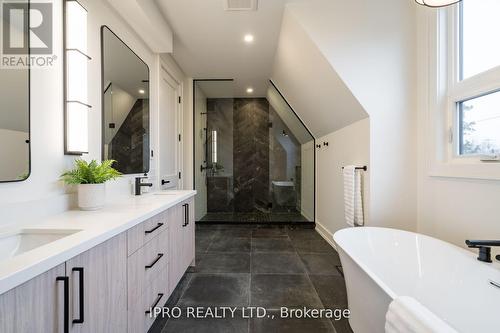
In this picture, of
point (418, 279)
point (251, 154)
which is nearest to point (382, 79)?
point (418, 279)

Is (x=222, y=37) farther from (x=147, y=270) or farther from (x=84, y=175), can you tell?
(x=147, y=270)

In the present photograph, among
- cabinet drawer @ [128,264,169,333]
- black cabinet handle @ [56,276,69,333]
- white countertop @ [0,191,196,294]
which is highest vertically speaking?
white countertop @ [0,191,196,294]

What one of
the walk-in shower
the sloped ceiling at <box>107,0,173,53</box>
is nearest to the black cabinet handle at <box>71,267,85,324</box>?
the sloped ceiling at <box>107,0,173,53</box>

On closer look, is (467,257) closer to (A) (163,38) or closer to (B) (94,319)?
(B) (94,319)

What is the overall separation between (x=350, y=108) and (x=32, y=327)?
8.66ft

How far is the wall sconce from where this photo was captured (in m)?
1.41

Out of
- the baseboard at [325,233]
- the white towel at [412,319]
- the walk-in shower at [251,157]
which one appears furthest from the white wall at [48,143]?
the baseboard at [325,233]

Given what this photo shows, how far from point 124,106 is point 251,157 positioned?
3193 millimetres

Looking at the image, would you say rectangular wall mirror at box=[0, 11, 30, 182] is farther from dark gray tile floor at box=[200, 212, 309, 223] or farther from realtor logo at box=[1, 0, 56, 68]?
dark gray tile floor at box=[200, 212, 309, 223]

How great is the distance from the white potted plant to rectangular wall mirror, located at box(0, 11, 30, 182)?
0.22m

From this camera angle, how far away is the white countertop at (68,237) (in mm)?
617

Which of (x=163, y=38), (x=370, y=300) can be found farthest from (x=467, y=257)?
(x=163, y=38)

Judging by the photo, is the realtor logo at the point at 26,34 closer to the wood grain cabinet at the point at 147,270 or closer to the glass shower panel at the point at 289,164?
the wood grain cabinet at the point at 147,270

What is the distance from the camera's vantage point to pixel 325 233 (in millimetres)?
3504
